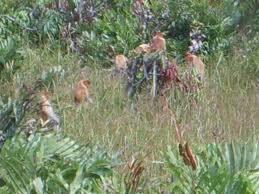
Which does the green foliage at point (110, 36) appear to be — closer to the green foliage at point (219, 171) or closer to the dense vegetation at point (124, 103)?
the dense vegetation at point (124, 103)

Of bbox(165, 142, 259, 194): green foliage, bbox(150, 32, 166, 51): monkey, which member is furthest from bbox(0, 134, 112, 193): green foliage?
bbox(150, 32, 166, 51): monkey

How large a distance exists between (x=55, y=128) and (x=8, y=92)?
1.43m

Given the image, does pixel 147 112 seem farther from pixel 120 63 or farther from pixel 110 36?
pixel 110 36

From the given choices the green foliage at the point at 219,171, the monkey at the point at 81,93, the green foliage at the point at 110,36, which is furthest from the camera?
the green foliage at the point at 110,36

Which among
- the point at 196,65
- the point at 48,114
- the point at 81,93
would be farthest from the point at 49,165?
the point at 196,65

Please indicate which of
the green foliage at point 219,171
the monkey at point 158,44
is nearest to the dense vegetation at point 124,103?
the green foliage at point 219,171

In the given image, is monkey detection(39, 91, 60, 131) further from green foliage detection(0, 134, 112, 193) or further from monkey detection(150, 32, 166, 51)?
monkey detection(150, 32, 166, 51)

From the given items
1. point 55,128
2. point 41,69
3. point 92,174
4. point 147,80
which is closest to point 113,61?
point 41,69

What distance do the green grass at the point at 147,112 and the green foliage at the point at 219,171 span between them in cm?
70

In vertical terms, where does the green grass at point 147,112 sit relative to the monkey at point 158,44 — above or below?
below

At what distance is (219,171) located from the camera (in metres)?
2.88

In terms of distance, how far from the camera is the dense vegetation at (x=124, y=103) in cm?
306

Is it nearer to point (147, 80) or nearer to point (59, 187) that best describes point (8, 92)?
point (147, 80)

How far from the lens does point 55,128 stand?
4406mm
